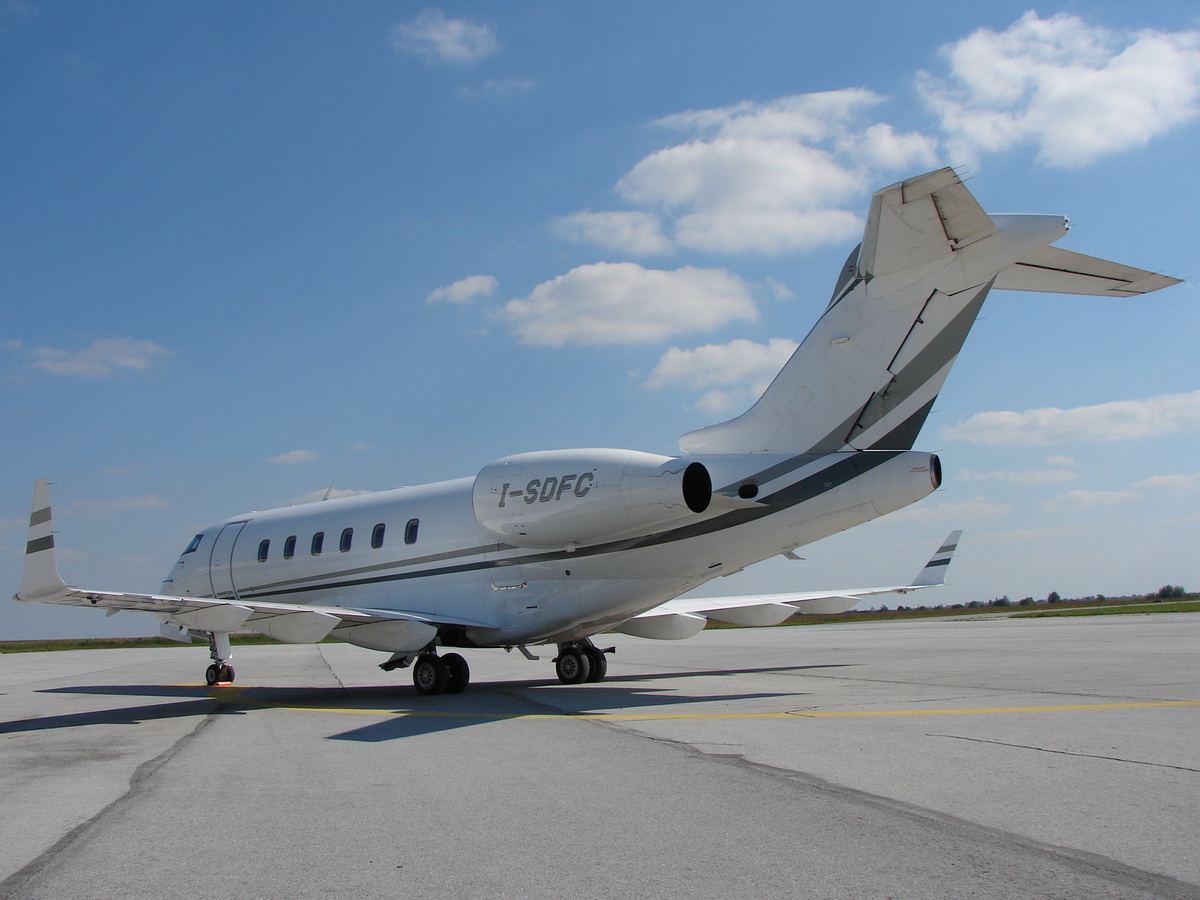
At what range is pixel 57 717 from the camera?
41.5 feet

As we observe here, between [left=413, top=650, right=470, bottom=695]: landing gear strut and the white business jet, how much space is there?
3 centimetres

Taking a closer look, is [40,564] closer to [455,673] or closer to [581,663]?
[455,673]

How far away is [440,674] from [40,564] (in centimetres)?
598

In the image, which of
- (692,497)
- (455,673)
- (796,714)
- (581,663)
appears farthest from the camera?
(581,663)

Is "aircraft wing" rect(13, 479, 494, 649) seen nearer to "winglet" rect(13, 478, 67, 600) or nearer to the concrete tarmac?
"winglet" rect(13, 478, 67, 600)

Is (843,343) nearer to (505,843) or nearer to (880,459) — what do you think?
(880,459)

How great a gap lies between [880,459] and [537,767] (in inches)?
243

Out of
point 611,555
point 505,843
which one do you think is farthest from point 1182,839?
point 611,555

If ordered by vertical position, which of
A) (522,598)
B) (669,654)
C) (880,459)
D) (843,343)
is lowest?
(669,654)

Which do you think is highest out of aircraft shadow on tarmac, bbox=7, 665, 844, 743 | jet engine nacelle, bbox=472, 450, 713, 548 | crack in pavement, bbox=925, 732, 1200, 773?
jet engine nacelle, bbox=472, 450, 713, 548

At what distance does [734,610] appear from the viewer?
17.7 meters

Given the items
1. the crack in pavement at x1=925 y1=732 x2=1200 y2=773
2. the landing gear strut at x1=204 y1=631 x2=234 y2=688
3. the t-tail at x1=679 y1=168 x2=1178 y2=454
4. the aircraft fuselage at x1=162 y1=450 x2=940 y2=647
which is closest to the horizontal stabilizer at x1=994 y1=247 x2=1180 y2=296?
the t-tail at x1=679 y1=168 x2=1178 y2=454

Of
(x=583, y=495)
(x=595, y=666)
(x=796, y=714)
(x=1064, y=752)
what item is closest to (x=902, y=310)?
(x=583, y=495)

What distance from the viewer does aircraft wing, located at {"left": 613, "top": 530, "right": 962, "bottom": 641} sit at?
16672 mm
